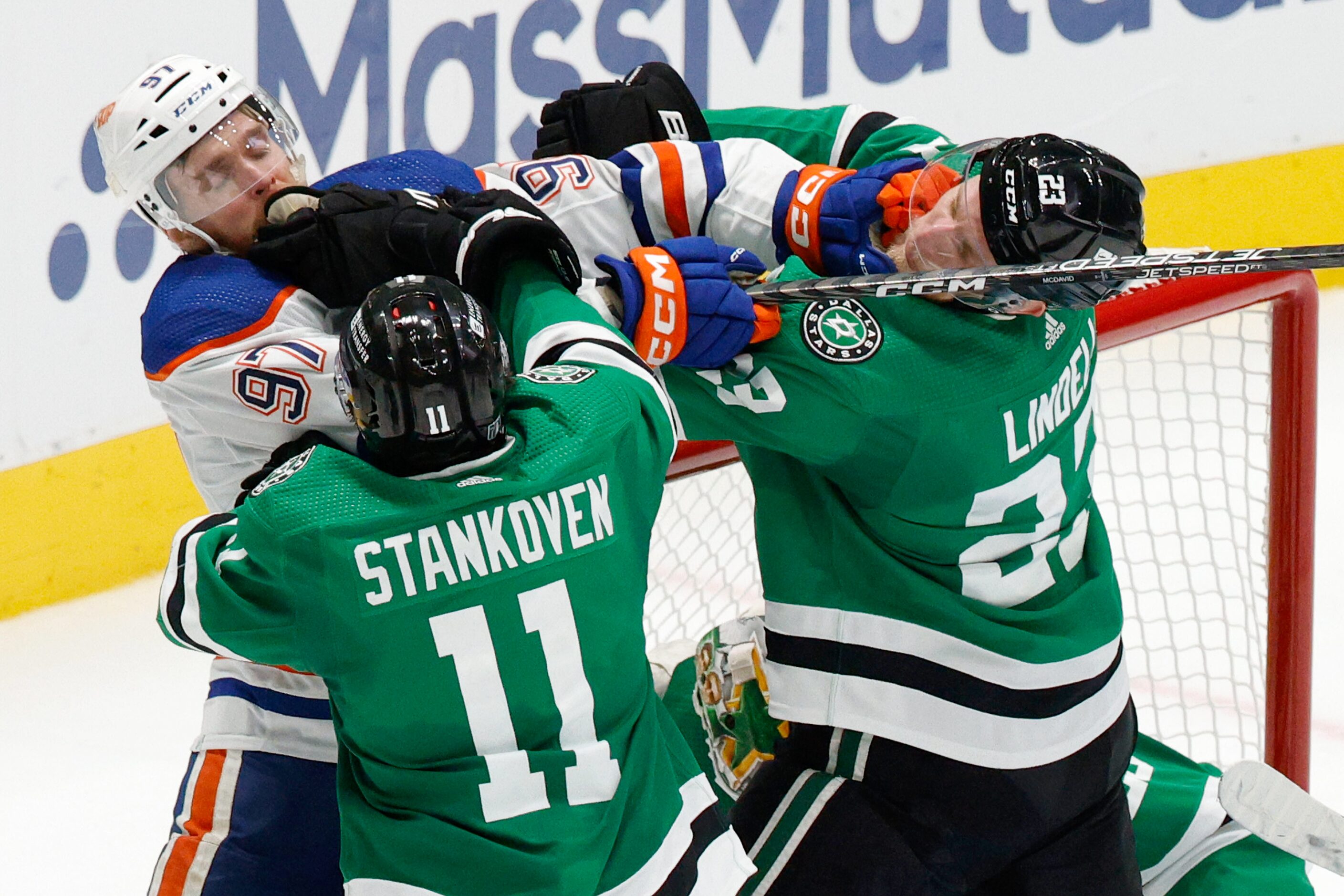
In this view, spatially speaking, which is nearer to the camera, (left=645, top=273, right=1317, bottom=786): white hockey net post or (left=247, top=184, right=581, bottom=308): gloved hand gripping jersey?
(left=247, top=184, right=581, bottom=308): gloved hand gripping jersey

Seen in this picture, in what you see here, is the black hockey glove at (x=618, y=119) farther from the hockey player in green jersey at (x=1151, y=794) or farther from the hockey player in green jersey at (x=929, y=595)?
the hockey player in green jersey at (x=1151, y=794)

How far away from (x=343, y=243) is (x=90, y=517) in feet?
7.08

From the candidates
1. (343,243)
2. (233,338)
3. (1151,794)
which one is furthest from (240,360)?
(1151,794)

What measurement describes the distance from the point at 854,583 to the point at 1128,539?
66.0 inches

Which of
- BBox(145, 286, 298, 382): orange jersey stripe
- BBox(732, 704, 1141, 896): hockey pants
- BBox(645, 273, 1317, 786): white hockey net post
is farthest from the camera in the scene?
BBox(645, 273, 1317, 786): white hockey net post

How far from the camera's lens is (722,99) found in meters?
4.44

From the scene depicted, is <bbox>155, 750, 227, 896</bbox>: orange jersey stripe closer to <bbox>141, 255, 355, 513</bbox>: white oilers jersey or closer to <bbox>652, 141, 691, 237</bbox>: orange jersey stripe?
<bbox>141, 255, 355, 513</bbox>: white oilers jersey

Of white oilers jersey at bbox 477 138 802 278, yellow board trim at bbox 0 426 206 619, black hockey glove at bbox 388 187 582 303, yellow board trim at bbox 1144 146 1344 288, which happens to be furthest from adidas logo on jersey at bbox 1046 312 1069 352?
yellow board trim at bbox 1144 146 1344 288

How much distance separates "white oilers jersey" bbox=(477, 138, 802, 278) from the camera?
7.12 ft

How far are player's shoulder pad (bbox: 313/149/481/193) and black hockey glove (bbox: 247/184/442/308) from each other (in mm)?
206

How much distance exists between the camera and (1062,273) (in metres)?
1.75

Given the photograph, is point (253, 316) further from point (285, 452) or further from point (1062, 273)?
point (1062, 273)

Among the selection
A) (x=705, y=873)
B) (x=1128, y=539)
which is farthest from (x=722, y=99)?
(x=705, y=873)

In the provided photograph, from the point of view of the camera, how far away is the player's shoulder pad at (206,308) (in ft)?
6.38
